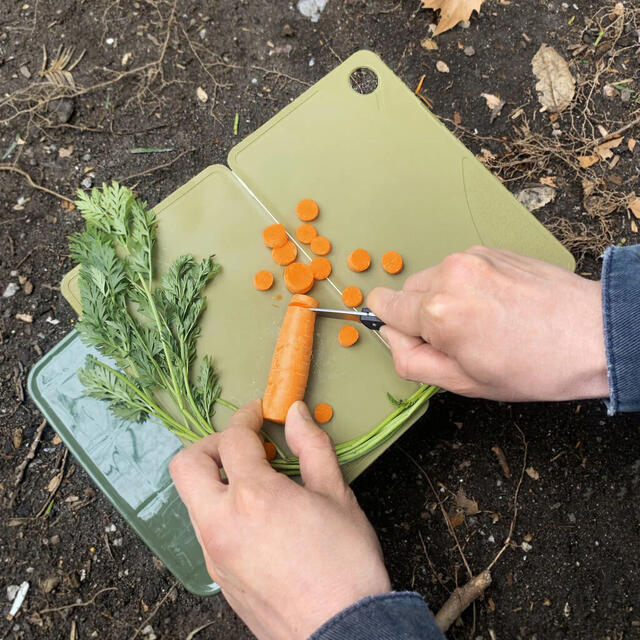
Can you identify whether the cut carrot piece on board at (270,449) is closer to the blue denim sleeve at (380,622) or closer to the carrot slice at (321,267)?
the carrot slice at (321,267)

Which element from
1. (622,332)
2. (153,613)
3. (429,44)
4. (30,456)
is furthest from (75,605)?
(429,44)

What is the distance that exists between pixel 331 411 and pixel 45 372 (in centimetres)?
112

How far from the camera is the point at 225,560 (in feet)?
4.61

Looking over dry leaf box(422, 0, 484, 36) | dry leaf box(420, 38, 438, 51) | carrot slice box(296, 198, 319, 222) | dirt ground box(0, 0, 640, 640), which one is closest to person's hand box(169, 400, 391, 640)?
carrot slice box(296, 198, 319, 222)

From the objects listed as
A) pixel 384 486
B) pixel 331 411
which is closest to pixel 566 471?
pixel 384 486

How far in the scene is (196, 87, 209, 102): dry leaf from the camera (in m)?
2.97

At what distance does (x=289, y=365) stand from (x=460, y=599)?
1.40 meters

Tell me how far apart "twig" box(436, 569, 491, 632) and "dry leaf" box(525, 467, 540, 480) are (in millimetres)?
486

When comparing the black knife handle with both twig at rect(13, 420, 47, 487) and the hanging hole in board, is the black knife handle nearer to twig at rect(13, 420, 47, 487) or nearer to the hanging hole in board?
the hanging hole in board

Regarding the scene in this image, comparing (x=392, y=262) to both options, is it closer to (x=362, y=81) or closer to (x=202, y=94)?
(x=362, y=81)

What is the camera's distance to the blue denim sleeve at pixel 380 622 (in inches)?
48.1

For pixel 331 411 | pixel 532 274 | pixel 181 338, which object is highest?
pixel 181 338

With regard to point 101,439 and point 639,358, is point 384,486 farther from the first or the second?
point 639,358

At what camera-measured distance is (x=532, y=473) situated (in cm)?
260
